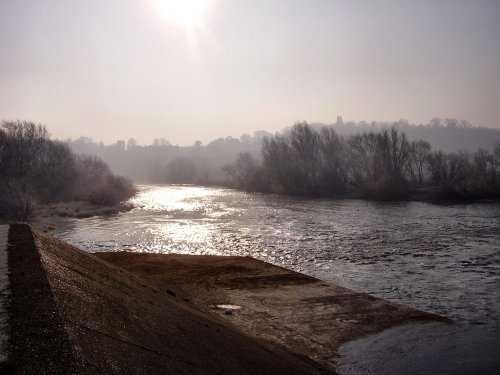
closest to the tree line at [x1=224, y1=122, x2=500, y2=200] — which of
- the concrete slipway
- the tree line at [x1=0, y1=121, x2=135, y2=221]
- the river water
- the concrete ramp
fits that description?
the river water

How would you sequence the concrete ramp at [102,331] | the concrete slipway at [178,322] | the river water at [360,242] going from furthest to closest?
the river water at [360,242] < the concrete slipway at [178,322] < the concrete ramp at [102,331]

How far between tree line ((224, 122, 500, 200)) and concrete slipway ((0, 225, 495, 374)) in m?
49.8

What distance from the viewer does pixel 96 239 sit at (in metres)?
30.1

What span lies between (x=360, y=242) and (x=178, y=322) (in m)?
20.1

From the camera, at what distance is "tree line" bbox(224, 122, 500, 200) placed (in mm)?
62250

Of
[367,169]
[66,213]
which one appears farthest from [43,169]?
[367,169]

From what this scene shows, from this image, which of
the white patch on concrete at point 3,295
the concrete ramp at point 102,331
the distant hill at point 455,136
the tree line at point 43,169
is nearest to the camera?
the white patch on concrete at point 3,295

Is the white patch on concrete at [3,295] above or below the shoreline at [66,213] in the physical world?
above

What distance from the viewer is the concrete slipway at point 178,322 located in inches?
221

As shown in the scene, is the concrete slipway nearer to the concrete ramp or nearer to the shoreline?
the concrete ramp

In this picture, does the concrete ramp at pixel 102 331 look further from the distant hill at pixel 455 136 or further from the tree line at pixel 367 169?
the distant hill at pixel 455 136

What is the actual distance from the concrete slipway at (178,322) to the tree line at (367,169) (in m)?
49.8

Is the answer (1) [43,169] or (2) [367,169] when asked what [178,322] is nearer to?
(1) [43,169]

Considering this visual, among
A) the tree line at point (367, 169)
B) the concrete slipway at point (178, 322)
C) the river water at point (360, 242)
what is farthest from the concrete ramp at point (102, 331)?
the tree line at point (367, 169)
